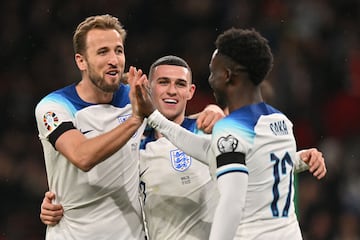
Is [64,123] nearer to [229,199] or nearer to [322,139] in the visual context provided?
[229,199]

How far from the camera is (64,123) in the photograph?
15.9 ft

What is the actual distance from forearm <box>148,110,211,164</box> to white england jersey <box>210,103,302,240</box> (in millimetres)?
288

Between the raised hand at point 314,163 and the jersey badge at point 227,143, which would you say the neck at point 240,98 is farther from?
the raised hand at point 314,163

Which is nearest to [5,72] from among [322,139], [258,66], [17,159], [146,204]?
[17,159]

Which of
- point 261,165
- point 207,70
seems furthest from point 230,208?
point 207,70

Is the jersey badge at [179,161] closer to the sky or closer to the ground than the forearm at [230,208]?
closer to the sky

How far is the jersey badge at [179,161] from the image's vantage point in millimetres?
5180

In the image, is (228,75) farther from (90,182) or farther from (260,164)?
(90,182)

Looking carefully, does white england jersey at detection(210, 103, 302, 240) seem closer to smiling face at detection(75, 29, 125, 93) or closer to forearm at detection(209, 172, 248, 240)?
forearm at detection(209, 172, 248, 240)

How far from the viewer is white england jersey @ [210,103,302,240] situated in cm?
415

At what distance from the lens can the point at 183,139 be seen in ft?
15.0

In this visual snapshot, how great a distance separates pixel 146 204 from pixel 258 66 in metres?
1.34

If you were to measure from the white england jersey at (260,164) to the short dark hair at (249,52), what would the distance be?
17 cm

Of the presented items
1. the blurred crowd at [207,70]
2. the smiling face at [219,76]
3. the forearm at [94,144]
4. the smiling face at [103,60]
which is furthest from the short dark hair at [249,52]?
the blurred crowd at [207,70]
